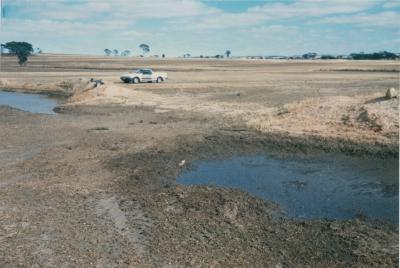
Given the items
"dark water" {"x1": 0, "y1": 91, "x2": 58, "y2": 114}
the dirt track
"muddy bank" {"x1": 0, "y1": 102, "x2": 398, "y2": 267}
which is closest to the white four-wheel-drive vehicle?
"dark water" {"x1": 0, "y1": 91, "x2": 58, "y2": 114}

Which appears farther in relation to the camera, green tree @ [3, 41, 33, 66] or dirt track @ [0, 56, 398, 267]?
green tree @ [3, 41, 33, 66]

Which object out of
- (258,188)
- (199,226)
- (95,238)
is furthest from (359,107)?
(95,238)

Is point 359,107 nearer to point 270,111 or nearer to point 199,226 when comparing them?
point 270,111

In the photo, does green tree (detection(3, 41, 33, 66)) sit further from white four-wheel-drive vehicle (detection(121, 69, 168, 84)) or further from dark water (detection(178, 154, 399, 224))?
dark water (detection(178, 154, 399, 224))

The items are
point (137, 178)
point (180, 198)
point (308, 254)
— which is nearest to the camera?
point (308, 254)

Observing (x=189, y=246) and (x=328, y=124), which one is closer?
(x=189, y=246)

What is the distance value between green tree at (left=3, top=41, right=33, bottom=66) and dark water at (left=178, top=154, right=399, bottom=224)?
82531 mm

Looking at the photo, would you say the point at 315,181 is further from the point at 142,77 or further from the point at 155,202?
the point at 142,77

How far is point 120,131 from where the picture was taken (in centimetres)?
1941

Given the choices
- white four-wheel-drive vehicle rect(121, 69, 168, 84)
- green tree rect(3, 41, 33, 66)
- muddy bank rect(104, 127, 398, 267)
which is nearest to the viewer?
muddy bank rect(104, 127, 398, 267)

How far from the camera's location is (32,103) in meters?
32.3

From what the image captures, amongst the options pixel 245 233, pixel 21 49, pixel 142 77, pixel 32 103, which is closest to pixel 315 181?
pixel 245 233

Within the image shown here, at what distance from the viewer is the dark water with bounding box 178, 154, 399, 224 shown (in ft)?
33.3

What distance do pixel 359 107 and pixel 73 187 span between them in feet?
43.0
